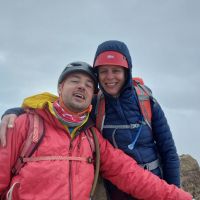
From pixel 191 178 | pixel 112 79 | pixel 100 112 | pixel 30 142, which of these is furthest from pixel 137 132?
pixel 191 178

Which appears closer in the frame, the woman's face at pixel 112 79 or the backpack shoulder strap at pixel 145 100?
the backpack shoulder strap at pixel 145 100

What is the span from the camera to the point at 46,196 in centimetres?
538

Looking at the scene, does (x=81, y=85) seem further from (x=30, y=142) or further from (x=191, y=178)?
(x=191, y=178)

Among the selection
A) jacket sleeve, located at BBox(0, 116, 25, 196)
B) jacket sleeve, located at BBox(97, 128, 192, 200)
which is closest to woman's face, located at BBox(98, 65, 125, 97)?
jacket sleeve, located at BBox(97, 128, 192, 200)

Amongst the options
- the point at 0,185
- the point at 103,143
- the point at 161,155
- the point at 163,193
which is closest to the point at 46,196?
the point at 0,185

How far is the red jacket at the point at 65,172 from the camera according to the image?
17.8 ft

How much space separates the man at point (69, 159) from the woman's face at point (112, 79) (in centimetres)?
25

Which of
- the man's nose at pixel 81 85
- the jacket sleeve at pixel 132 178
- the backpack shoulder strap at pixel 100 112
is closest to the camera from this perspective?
the jacket sleeve at pixel 132 178

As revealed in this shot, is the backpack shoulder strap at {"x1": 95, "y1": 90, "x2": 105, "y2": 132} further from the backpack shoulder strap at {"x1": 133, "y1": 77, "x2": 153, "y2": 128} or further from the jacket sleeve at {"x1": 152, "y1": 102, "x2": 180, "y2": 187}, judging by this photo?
the jacket sleeve at {"x1": 152, "y1": 102, "x2": 180, "y2": 187}

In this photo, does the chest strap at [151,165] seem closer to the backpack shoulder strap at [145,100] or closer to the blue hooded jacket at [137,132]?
the blue hooded jacket at [137,132]

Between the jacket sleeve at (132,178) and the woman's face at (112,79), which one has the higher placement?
the woman's face at (112,79)

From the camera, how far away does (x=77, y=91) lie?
20.5ft

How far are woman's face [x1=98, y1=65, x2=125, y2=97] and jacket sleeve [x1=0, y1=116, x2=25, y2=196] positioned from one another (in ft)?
6.33

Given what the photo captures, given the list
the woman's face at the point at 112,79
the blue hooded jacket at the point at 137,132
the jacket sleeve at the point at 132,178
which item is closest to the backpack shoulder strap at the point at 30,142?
the jacket sleeve at the point at 132,178
